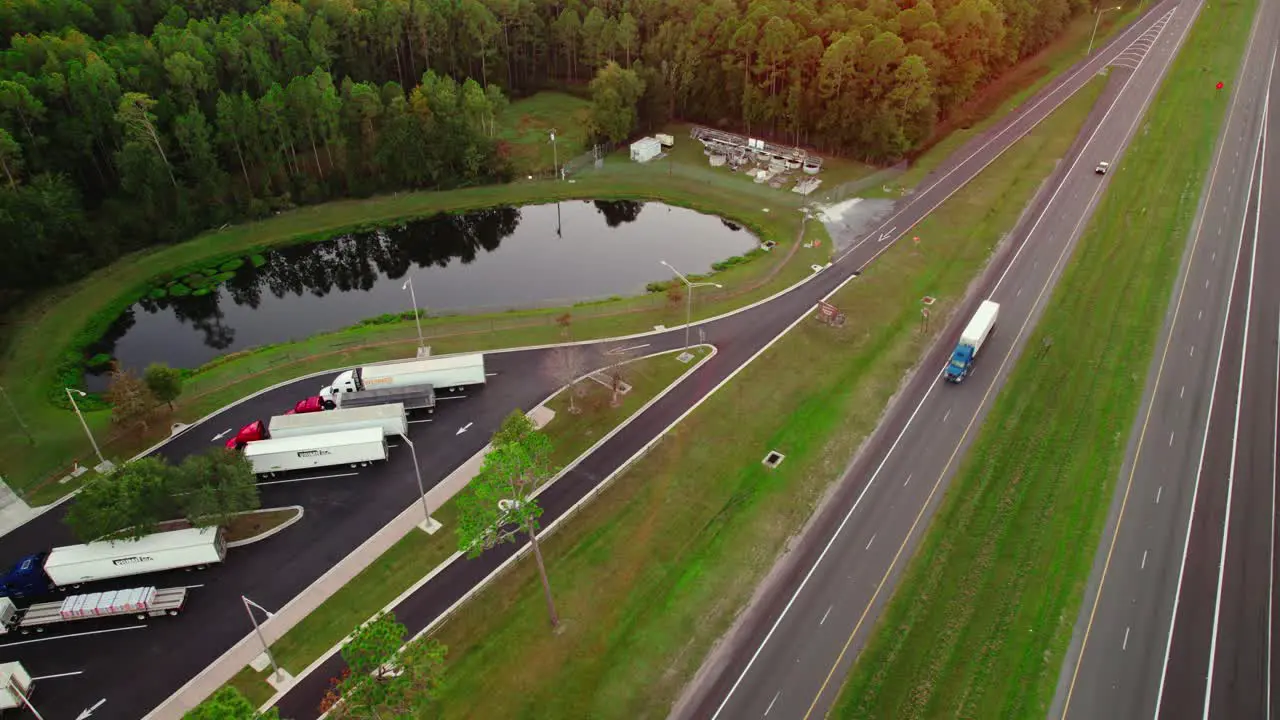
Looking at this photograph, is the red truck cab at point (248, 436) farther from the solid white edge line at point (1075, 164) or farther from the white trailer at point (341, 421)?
the solid white edge line at point (1075, 164)

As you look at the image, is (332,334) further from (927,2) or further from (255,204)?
(927,2)

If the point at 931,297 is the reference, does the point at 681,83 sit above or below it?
above

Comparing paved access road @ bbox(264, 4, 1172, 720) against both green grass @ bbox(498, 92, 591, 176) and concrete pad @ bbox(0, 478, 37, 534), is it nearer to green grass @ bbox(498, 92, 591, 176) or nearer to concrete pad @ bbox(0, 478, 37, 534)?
concrete pad @ bbox(0, 478, 37, 534)

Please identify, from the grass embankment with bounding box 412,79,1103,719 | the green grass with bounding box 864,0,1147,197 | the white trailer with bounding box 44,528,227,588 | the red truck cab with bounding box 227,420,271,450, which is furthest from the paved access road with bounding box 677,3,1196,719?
the red truck cab with bounding box 227,420,271,450

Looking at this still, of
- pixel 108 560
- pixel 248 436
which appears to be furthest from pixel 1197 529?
pixel 108 560

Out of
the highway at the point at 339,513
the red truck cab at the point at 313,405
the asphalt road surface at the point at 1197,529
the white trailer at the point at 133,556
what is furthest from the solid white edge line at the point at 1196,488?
the red truck cab at the point at 313,405

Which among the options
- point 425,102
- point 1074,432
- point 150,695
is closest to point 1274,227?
point 1074,432
